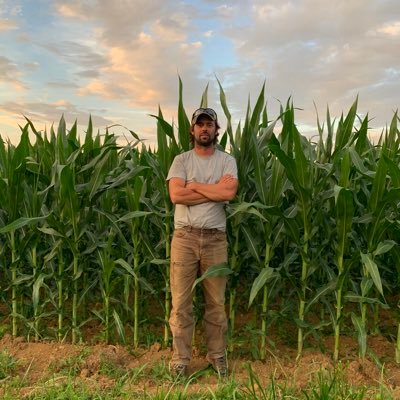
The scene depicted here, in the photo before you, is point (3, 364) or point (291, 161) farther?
point (3, 364)

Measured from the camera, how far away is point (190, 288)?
471 cm

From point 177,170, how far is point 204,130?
0.42 metres

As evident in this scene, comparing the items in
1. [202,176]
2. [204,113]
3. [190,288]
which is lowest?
Answer: [190,288]

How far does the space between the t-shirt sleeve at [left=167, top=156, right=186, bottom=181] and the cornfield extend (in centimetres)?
23

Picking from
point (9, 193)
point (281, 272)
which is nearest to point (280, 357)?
point (281, 272)

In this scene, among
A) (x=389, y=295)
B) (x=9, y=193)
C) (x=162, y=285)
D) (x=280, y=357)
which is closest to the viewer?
(x=280, y=357)

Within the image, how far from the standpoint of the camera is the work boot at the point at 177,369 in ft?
15.0

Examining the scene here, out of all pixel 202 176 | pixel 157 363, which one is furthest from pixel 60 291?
pixel 202 176

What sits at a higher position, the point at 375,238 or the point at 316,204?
the point at 316,204

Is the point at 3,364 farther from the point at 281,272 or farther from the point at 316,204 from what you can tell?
the point at 316,204

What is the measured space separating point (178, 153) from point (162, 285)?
176 centimetres

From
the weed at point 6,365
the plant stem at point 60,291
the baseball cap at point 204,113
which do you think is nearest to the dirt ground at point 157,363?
the weed at point 6,365

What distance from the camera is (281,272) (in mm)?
4672

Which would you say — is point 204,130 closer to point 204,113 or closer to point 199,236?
point 204,113
